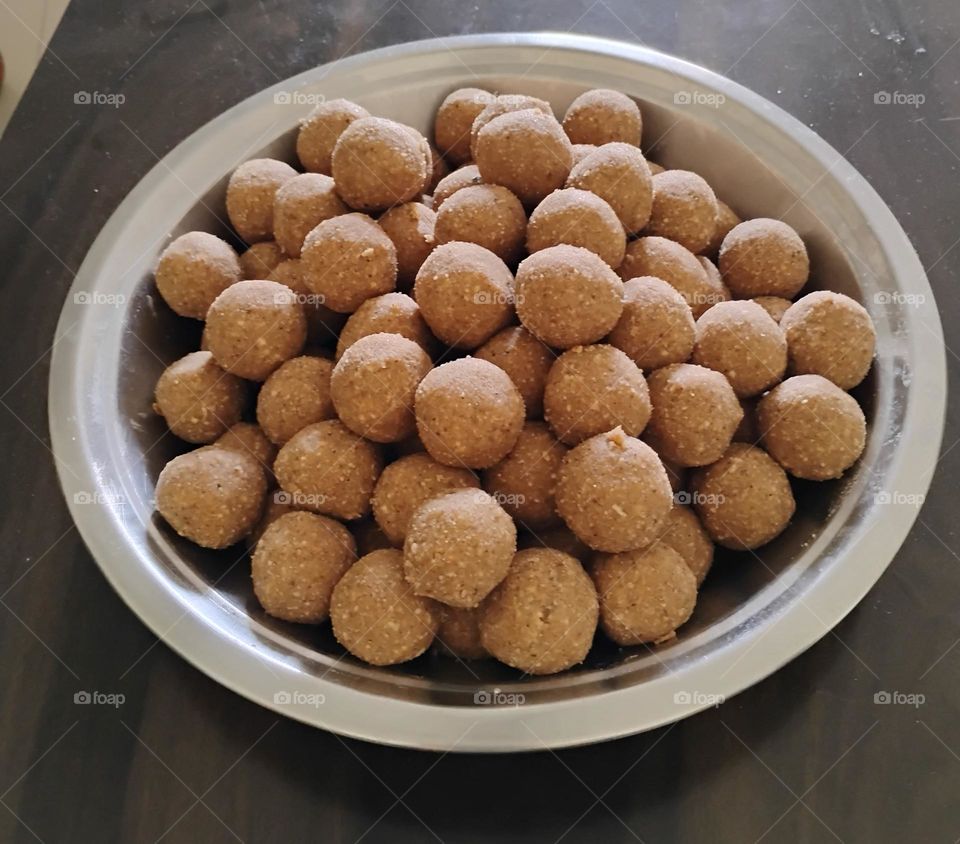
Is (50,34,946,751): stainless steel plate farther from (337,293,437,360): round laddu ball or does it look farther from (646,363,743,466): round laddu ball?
(337,293,437,360): round laddu ball

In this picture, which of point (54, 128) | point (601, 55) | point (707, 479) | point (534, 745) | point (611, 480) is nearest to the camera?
point (534, 745)

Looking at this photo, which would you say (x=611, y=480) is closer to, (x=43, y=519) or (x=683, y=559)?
(x=683, y=559)

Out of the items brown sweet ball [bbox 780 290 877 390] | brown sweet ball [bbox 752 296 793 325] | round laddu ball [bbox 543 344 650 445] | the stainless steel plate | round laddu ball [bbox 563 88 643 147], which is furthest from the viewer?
round laddu ball [bbox 563 88 643 147]

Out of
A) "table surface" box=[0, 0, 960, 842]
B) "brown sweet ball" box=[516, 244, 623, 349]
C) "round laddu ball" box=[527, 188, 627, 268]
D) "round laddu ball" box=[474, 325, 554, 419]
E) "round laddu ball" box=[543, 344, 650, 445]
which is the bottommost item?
"table surface" box=[0, 0, 960, 842]

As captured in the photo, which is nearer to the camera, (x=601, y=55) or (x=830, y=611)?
(x=830, y=611)

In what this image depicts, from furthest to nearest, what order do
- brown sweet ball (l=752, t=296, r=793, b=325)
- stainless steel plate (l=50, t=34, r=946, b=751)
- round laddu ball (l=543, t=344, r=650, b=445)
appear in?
brown sweet ball (l=752, t=296, r=793, b=325) → round laddu ball (l=543, t=344, r=650, b=445) → stainless steel plate (l=50, t=34, r=946, b=751)

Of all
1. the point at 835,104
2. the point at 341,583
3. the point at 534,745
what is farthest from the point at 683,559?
the point at 835,104

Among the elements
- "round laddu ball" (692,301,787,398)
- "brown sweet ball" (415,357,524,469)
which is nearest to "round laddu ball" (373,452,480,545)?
"brown sweet ball" (415,357,524,469)
